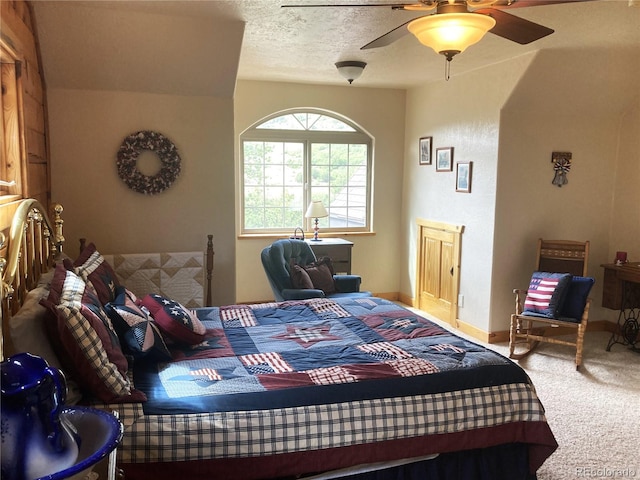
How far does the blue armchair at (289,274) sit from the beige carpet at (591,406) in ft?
4.66

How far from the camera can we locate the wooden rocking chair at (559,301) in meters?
4.09

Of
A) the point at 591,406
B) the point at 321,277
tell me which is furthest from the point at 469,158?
the point at 591,406

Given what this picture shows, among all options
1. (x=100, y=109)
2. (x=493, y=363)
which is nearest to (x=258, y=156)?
(x=100, y=109)

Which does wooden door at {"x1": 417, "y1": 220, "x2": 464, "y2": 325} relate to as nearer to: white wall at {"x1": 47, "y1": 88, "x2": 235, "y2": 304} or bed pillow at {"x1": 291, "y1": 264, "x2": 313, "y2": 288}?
bed pillow at {"x1": 291, "y1": 264, "x2": 313, "y2": 288}

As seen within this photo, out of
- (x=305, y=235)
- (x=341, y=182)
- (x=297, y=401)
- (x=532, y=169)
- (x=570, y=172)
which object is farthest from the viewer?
(x=341, y=182)

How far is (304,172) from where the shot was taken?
229 inches

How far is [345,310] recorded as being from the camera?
3270 mm

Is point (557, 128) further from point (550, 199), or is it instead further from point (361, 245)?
point (361, 245)

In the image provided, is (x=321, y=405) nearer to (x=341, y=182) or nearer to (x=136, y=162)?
(x=136, y=162)

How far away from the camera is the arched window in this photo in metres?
5.63

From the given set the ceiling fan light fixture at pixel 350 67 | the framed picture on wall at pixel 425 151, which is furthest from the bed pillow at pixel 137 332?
the framed picture on wall at pixel 425 151

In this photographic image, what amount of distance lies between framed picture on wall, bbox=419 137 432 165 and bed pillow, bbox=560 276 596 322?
1985 millimetres

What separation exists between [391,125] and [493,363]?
13.2 ft

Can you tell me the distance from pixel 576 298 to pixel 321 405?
297 centimetres
